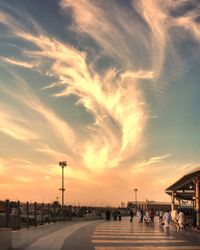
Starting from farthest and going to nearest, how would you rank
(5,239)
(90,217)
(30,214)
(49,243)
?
(90,217) < (30,214) < (49,243) < (5,239)

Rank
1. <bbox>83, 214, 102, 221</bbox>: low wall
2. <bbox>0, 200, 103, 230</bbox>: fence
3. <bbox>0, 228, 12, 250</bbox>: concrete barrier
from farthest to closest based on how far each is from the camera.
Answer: <bbox>83, 214, 102, 221</bbox>: low wall, <bbox>0, 200, 103, 230</bbox>: fence, <bbox>0, 228, 12, 250</bbox>: concrete barrier

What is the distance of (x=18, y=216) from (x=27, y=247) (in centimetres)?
1070

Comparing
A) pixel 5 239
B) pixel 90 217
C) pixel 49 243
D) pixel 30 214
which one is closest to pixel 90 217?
pixel 90 217

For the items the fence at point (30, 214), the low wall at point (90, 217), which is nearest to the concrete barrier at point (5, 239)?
the fence at point (30, 214)

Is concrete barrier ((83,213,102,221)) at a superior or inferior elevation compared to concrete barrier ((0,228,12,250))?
superior

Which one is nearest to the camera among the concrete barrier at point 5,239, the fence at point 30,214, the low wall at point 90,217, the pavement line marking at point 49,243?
the concrete barrier at point 5,239

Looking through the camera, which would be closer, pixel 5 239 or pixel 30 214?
pixel 5 239

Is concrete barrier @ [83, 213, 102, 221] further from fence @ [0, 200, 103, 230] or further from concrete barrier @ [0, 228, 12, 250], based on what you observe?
concrete barrier @ [0, 228, 12, 250]

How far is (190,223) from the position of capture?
3900cm

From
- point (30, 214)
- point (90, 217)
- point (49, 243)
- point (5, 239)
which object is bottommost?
point (49, 243)

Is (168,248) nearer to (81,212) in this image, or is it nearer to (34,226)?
(34,226)

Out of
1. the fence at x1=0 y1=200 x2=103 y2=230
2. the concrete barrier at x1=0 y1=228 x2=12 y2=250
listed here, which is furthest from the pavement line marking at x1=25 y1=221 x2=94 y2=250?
the fence at x1=0 y1=200 x2=103 y2=230

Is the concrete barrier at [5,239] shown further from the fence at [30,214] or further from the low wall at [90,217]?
the low wall at [90,217]

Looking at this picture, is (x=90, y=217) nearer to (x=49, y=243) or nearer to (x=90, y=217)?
(x=90, y=217)
